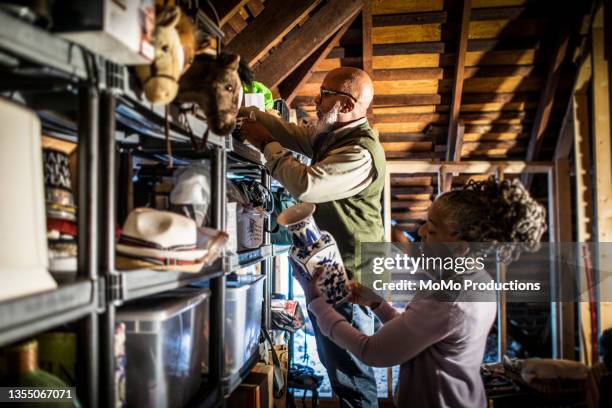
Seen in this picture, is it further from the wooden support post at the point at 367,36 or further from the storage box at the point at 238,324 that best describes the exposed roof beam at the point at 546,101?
the storage box at the point at 238,324

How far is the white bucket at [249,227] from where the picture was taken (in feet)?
5.98

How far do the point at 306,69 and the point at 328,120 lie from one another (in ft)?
5.71

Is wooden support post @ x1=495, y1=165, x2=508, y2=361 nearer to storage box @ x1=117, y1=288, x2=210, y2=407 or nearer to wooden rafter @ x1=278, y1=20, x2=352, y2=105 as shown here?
wooden rafter @ x1=278, y1=20, x2=352, y2=105

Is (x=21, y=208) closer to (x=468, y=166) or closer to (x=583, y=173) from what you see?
(x=468, y=166)

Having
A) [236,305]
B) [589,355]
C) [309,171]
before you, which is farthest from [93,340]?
[589,355]

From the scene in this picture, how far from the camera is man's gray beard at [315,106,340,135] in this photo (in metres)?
2.03

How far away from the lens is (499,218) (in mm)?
1413

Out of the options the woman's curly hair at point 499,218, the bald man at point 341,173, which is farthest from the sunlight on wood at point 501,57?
the woman's curly hair at point 499,218

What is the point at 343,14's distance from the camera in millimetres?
3119

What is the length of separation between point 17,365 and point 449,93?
3839mm

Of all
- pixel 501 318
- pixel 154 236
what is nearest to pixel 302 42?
pixel 154 236

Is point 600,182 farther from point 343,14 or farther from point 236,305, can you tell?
point 236,305

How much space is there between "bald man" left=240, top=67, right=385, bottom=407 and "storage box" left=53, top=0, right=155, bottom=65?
84cm

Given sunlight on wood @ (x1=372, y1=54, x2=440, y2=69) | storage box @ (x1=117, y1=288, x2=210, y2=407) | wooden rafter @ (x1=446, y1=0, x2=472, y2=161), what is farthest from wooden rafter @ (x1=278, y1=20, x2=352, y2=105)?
storage box @ (x1=117, y1=288, x2=210, y2=407)
